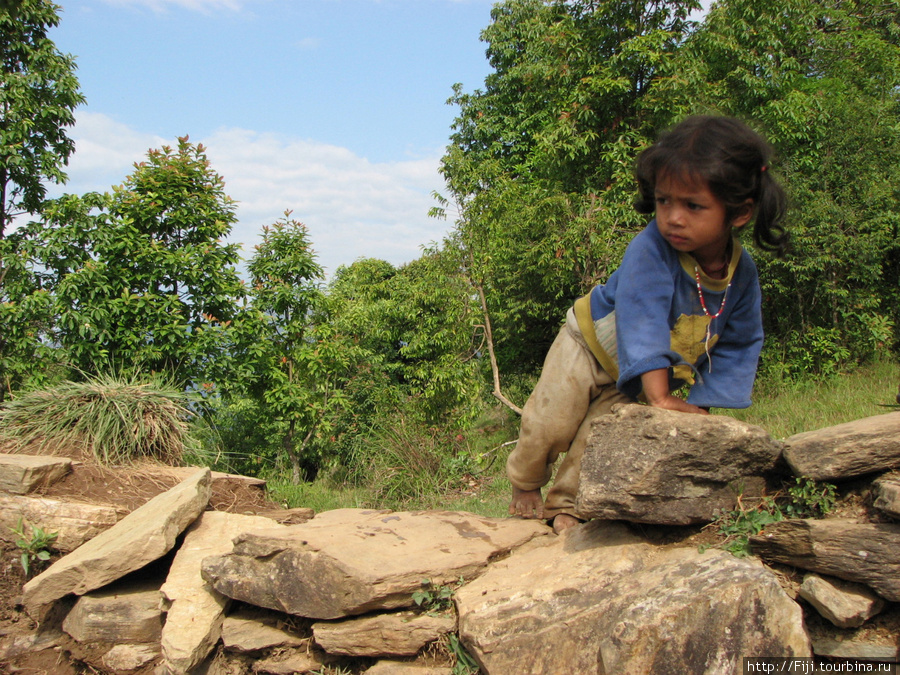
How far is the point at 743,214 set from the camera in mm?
2527

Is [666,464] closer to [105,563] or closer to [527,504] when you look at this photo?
[527,504]

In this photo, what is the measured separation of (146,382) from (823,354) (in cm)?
828

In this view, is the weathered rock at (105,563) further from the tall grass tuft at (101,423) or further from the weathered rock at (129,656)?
the tall grass tuft at (101,423)

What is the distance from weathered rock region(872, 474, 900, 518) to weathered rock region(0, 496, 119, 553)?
4.35 metres

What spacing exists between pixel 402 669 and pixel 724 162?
7.67 ft

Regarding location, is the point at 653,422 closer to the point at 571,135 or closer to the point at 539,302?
the point at 571,135

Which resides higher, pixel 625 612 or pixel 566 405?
pixel 566 405

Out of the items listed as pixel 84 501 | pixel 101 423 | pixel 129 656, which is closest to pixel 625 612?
pixel 129 656

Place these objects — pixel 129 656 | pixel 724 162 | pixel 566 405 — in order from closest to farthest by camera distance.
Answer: pixel 724 162, pixel 566 405, pixel 129 656

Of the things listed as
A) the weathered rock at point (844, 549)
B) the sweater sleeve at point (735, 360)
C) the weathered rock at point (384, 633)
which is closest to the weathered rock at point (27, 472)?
the weathered rock at point (384, 633)

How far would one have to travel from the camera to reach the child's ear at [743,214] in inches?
98.0

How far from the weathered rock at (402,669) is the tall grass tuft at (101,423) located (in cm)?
334

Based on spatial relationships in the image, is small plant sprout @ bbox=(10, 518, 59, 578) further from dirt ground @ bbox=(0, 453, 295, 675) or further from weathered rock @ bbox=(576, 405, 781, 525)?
weathered rock @ bbox=(576, 405, 781, 525)

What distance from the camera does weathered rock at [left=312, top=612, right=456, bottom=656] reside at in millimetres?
2734
